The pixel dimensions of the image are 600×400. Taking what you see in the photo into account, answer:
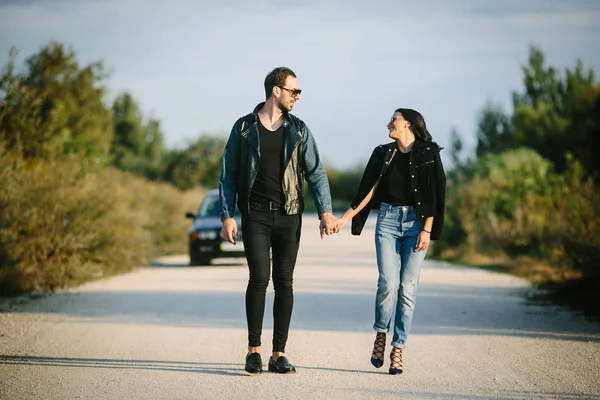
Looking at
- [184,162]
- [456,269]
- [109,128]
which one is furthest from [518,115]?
[456,269]

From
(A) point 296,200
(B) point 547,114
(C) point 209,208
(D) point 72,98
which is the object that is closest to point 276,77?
(A) point 296,200

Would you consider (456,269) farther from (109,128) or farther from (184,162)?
(184,162)

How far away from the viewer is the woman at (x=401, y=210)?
7.98m

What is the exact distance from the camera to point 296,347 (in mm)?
9469

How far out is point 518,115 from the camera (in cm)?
4947

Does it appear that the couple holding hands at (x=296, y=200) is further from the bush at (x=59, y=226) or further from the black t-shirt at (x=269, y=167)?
the bush at (x=59, y=226)

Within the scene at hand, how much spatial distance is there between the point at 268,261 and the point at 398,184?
47.1 inches

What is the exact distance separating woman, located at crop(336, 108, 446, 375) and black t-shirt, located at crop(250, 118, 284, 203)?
2.13 feet

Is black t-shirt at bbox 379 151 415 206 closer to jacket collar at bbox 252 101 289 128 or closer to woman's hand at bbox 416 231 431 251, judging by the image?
woman's hand at bbox 416 231 431 251

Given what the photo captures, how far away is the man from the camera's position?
7.78m

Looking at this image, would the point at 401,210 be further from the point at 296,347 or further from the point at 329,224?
the point at 296,347

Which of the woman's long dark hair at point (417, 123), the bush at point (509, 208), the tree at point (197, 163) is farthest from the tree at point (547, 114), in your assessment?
the woman's long dark hair at point (417, 123)

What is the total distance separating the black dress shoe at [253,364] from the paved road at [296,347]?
0.07 metres

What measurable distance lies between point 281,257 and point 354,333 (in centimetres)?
295
